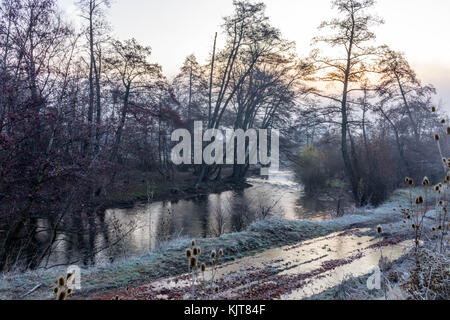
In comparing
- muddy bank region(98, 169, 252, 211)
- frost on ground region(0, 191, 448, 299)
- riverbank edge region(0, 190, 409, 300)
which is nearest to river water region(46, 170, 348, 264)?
muddy bank region(98, 169, 252, 211)

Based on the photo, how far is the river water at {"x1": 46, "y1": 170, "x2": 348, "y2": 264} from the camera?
320 inches

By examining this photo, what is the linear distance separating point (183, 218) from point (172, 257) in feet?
20.7

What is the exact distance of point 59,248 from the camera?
27.6 feet

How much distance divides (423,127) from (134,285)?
2231cm

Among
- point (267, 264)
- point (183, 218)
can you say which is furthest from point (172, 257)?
point (183, 218)

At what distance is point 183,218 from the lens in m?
12.9

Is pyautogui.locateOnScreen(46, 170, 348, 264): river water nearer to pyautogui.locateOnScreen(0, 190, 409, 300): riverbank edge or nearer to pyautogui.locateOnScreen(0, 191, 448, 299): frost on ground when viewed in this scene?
pyautogui.locateOnScreen(0, 190, 409, 300): riverbank edge

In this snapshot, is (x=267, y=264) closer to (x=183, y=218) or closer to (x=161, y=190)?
(x=183, y=218)

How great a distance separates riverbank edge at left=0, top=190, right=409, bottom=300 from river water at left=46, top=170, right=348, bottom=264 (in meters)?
Answer: 1.00

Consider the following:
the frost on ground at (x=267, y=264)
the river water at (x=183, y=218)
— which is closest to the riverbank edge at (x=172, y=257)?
the frost on ground at (x=267, y=264)
